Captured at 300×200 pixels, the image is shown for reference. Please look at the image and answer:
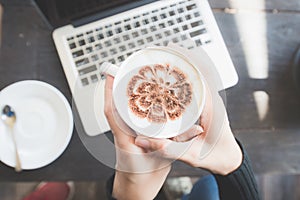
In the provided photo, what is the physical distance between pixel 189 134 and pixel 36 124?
280 millimetres

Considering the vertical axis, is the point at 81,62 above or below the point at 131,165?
above

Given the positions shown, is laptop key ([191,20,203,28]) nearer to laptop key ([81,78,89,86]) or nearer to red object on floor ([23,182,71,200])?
laptop key ([81,78,89,86])

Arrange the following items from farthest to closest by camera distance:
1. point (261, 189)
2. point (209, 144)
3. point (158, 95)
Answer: point (261, 189) → point (209, 144) → point (158, 95)

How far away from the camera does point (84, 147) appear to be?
0.74m

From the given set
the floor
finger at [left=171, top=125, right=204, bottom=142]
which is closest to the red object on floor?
the floor

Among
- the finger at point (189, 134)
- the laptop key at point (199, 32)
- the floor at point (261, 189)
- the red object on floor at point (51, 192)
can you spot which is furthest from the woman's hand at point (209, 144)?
the red object on floor at point (51, 192)

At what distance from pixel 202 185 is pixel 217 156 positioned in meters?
0.18

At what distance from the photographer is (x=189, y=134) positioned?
603 millimetres

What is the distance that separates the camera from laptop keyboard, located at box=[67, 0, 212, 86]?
73 centimetres

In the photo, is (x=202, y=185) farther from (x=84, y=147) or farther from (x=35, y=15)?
(x=35, y=15)

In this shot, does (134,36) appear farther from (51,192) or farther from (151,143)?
(51,192)

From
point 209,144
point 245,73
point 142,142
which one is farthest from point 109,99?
point 245,73

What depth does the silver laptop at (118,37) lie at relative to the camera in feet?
2.37

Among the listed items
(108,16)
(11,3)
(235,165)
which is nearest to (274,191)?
→ (235,165)
